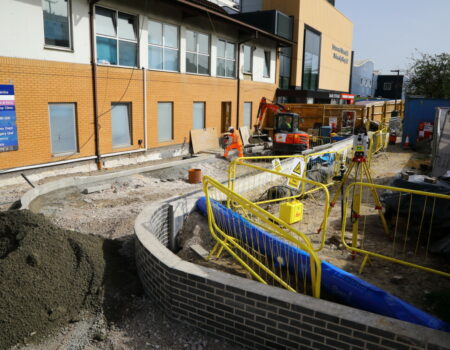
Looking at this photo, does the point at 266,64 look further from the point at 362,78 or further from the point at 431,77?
the point at 362,78

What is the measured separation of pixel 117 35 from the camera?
44.4ft

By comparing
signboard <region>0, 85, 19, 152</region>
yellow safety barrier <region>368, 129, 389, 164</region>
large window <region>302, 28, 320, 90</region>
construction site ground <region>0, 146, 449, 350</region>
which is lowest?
construction site ground <region>0, 146, 449, 350</region>

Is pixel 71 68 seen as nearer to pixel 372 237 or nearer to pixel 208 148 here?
pixel 208 148

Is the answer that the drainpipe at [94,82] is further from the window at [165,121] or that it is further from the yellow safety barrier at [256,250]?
the yellow safety barrier at [256,250]

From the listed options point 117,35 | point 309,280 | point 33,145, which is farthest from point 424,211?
point 117,35

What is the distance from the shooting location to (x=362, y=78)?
63125mm

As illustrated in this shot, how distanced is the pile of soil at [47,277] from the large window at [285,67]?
24559 mm

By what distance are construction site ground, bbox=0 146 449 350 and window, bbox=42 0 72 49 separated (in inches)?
180

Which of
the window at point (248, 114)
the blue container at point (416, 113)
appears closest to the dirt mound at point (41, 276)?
the window at point (248, 114)

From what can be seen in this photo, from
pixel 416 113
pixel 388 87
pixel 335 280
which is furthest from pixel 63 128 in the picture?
pixel 388 87

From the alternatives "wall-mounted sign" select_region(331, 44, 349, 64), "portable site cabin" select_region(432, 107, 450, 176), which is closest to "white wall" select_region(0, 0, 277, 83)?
"portable site cabin" select_region(432, 107, 450, 176)

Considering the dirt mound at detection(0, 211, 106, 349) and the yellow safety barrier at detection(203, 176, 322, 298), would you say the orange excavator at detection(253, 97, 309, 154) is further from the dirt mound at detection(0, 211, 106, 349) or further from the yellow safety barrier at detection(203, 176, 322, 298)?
the dirt mound at detection(0, 211, 106, 349)

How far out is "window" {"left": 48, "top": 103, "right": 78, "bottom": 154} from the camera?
11.8 metres

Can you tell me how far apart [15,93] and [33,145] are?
157cm
